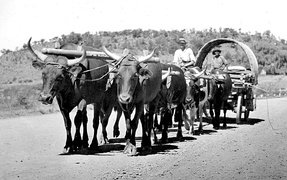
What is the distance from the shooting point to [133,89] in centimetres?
1029

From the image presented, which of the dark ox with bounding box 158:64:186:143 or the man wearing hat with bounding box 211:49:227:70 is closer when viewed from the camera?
the dark ox with bounding box 158:64:186:143

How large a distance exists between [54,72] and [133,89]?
1.73 meters

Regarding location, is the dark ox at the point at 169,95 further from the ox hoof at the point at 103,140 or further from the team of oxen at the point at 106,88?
the ox hoof at the point at 103,140

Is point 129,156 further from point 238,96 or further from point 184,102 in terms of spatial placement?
point 238,96

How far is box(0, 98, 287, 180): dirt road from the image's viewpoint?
809cm

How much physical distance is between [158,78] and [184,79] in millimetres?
2257

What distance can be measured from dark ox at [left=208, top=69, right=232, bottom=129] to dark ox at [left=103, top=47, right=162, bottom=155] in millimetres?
5288

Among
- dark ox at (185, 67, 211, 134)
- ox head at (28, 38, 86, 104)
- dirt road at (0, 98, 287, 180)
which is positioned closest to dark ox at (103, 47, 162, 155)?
dirt road at (0, 98, 287, 180)

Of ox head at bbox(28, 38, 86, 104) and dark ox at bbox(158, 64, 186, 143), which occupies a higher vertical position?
ox head at bbox(28, 38, 86, 104)

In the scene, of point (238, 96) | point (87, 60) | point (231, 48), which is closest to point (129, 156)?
point (87, 60)

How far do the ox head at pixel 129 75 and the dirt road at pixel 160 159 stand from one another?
1331 mm

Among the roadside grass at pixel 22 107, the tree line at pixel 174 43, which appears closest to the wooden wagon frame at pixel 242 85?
the roadside grass at pixel 22 107

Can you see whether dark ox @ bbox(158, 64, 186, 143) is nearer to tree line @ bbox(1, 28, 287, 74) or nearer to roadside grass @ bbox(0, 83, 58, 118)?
roadside grass @ bbox(0, 83, 58, 118)

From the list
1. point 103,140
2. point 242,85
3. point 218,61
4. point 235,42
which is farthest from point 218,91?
point 103,140
